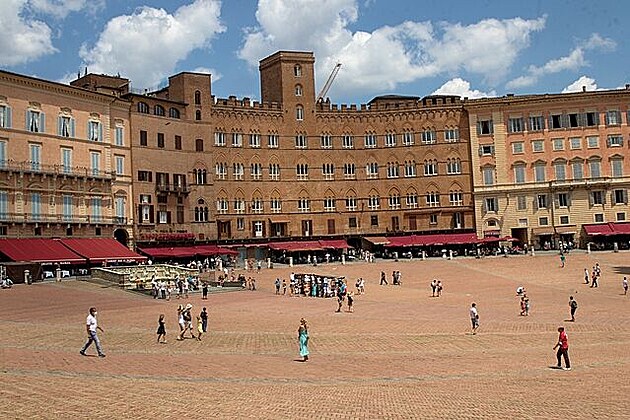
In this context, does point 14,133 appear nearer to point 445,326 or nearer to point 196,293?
point 196,293

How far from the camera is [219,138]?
81000 millimetres

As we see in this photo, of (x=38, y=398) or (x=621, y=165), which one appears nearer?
(x=38, y=398)

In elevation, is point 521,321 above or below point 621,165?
below

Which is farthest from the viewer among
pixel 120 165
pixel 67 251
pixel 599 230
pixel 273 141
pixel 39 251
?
pixel 273 141

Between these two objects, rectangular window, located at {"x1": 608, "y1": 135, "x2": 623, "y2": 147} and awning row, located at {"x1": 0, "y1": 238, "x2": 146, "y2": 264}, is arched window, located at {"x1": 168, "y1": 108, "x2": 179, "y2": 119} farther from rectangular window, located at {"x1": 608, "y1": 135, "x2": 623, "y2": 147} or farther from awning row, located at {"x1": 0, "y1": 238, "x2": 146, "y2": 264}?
rectangular window, located at {"x1": 608, "y1": 135, "x2": 623, "y2": 147}

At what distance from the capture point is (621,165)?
83.9 m

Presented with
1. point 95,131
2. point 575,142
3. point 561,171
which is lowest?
point 561,171

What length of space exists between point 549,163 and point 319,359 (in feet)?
213

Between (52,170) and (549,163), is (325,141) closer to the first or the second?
(549,163)

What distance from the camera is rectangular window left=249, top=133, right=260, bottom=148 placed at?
83.0 m

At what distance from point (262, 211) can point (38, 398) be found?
216ft

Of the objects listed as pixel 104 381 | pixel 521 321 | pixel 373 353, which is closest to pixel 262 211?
pixel 521 321

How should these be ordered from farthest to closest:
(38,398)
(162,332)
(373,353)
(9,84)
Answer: (9,84) → (162,332) → (373,353) → (38,398)

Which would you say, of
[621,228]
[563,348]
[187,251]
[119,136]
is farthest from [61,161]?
[621,228]
